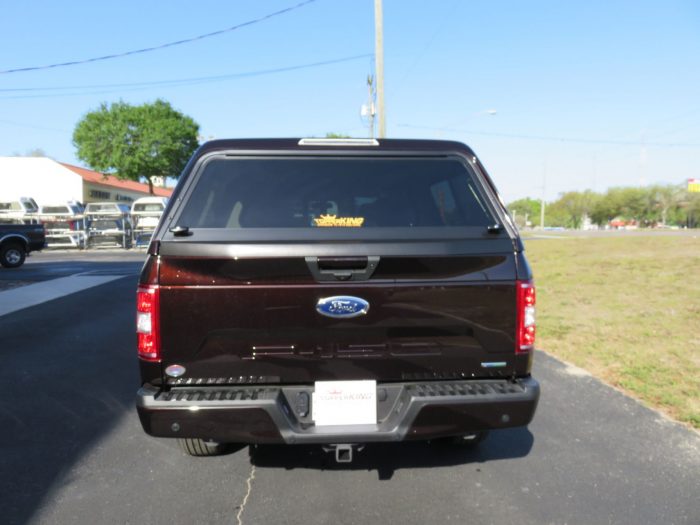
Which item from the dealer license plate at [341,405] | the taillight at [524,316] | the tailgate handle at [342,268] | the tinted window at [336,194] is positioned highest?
the tinted window at [336,194]

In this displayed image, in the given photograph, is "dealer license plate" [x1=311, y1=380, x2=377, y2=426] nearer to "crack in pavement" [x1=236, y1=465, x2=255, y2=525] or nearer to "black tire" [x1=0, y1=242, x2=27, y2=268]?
"crack in pavement" [x1=236, y1=465, x2=255, y2=525]

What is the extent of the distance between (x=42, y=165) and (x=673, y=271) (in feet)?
164

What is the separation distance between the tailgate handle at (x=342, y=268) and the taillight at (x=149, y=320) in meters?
0.76

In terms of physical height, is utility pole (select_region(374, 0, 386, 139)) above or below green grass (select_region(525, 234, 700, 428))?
above

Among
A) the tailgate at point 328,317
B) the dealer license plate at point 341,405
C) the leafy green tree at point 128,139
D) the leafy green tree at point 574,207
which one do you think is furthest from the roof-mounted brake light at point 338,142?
the leafy green tree at point 574,207

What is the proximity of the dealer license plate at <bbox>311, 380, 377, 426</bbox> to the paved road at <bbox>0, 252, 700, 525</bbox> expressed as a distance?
59 centimetres

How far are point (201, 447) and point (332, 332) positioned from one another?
1.48 m

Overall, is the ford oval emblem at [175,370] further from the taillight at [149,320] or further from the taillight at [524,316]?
the taillight at [524,316]

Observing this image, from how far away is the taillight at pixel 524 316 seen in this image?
2.80 meters

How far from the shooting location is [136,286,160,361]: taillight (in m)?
2.64

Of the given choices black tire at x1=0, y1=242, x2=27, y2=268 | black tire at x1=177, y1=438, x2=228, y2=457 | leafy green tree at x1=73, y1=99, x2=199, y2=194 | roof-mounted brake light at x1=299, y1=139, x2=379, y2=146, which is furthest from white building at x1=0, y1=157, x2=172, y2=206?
roof-mounted brake light at x1=299, y1=139, x2=379, y2=146

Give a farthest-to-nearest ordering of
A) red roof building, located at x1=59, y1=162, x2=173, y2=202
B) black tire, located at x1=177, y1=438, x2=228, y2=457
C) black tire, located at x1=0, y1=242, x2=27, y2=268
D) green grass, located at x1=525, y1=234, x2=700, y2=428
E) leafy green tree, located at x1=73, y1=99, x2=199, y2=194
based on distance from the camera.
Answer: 1. red roof building, located at x1=59, y1=162, x2=173, y2=202
2. leafy green tree, located at x1=73, y1=99, x2=199, y2=194
3. black tire, located at x1=0, y1=242, x2=27, y2=268
4. green grass, located at x1=525, y1=234, x2=700, y2=428
5. black tire, located at x1=177, y1=438, x2=228, y2=457

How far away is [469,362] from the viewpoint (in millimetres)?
2803

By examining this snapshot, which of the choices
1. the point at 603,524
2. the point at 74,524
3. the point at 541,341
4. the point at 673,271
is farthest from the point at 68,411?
the point at 673,271
